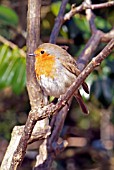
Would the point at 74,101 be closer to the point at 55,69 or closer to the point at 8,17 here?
the point at 8,17

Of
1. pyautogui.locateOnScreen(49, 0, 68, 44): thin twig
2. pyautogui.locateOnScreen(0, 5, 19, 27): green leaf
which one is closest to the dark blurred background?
pyautogui.locateOnScreen(0, 5, 19, 27): green leaf

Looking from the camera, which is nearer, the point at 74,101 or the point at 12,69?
the point at 12,69

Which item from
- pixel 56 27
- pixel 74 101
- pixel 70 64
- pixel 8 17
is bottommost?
pixel 70 64

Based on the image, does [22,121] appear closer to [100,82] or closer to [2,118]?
[2,118]

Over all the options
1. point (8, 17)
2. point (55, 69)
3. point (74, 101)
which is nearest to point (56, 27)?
point (55, 69)

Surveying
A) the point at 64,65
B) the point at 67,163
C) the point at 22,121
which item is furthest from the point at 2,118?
the point at 64,65

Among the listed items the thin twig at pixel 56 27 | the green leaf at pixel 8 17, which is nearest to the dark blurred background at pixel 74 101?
the green leaf at pixel 8 17

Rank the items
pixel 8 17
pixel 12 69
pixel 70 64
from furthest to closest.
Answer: pixel 8 17 → pixel 12 69 → pixel 70 64
